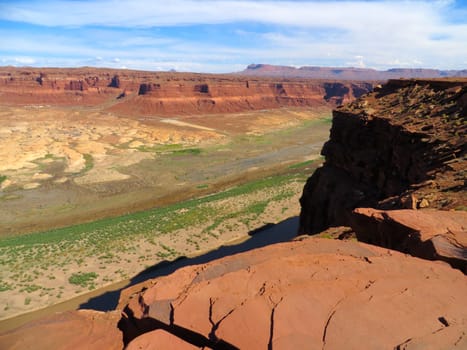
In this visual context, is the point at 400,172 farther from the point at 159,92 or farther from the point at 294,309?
the point at 159,92

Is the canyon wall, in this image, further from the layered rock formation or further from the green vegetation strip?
the green vegetation strip

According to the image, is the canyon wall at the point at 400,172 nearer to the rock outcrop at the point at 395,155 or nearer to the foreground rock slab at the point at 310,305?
the rock outcrop at the point at 395,155

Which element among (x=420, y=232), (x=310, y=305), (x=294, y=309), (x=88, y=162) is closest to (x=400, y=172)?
(x=420, y=232)

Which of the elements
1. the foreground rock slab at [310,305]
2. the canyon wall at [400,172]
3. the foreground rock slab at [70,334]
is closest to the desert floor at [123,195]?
the canyon wall at [400,172]

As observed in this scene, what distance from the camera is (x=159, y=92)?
12362 centimetres

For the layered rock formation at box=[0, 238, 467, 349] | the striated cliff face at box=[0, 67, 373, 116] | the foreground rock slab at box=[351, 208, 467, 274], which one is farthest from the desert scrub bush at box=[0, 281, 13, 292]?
the striated cliff face at box=[0, 67, 373, 116]

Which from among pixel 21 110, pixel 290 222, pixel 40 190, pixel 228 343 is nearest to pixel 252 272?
pixel 228 343

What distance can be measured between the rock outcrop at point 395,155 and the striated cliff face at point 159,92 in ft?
314

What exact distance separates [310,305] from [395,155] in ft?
57.8

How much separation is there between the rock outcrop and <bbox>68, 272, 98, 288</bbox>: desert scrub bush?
51.3 ft

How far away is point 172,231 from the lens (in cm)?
3238

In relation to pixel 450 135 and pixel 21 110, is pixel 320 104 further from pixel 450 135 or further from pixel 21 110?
pixel 450 135

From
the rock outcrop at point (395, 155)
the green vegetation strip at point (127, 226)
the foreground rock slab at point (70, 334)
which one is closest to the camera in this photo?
the foreground rock slab at point (70, 334)

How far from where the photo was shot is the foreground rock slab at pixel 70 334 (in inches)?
314
